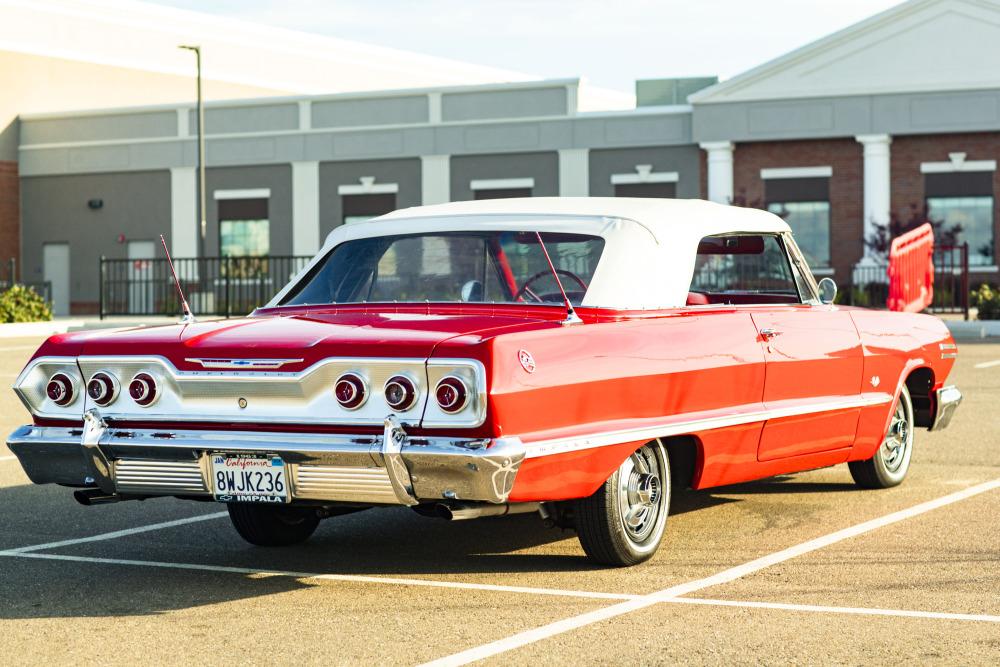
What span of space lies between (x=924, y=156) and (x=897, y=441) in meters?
30.0

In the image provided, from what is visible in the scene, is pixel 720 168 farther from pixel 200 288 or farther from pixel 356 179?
pixel 200 288

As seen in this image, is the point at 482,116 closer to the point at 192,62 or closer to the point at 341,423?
the point at 192,62

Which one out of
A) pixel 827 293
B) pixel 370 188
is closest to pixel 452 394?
pixel 827 293

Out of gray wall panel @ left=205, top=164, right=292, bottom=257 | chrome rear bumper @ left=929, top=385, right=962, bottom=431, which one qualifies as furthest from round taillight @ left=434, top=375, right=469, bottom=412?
gray wall panel @ left=205, top=164, right=292, bottom=257

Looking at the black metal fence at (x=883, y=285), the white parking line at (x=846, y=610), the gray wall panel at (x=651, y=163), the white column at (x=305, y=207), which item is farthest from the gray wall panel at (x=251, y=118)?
the white parking line at (x=846, y=610)

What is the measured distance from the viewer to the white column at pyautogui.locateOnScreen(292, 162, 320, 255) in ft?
143

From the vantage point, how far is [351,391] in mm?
5895

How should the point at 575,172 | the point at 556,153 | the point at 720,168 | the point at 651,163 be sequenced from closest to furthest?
1. the point at 720,168
2. the point at 651,163
3. the point at 575,172
4. the point at 556,153

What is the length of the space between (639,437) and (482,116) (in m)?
35.9

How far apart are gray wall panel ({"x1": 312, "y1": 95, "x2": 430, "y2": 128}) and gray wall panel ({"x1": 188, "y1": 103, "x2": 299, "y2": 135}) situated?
774mm

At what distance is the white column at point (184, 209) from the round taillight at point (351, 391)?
131 feet

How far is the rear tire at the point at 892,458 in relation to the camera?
895 cm

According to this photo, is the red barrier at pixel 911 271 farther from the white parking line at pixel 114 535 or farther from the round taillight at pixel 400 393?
the round taillight at pixel 400 393

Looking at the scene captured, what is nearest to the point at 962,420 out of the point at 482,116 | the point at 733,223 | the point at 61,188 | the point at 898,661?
the point at 733,223
